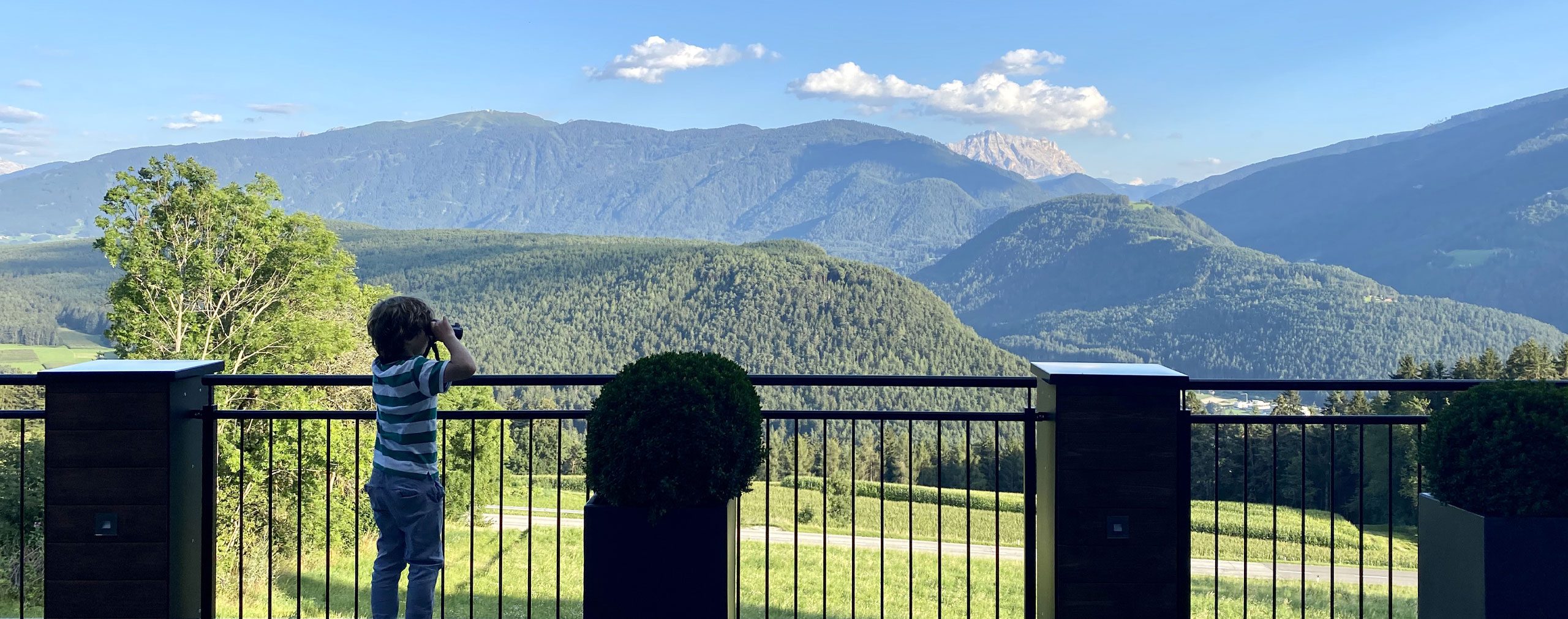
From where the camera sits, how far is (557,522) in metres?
3.71

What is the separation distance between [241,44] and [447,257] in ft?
127

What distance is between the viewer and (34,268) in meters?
133

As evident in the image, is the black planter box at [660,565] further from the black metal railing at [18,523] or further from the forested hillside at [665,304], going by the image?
the forested hillside at [665,304]

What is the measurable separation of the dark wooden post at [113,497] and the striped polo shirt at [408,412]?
1017mm

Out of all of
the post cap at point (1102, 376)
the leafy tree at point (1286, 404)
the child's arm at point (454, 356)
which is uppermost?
the child's arm at point (454, 356)

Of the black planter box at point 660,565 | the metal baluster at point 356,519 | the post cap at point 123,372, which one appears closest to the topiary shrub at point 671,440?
the black planter box at point 660,565

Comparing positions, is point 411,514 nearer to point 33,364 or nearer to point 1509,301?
point 33,364

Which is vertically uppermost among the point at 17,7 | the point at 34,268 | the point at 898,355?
the point at 17,7

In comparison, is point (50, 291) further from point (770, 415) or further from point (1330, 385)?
point (1330, 385)

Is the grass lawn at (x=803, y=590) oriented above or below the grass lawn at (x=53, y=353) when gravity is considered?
below

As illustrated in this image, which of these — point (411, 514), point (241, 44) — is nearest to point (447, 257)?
point (241, 44)

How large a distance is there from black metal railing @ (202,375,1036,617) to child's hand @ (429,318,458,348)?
1.44 ft

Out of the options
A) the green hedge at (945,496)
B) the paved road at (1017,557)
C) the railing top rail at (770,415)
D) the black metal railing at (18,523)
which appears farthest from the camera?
the green hedge at (945,496)

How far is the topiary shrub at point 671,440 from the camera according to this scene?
3172 millimetres
